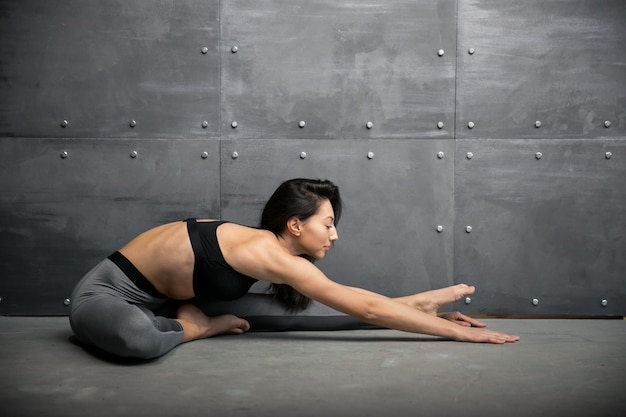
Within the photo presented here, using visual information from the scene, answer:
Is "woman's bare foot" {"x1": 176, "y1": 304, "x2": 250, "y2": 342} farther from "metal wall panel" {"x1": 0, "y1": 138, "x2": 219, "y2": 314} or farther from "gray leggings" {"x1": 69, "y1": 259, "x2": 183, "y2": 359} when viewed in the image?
"metal wall panel" {"x1": 0, "y1": 138, "x2": 219, "y2": 314}

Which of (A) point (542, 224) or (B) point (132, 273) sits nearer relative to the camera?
(B) point (132, 273)

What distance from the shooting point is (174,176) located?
142 inches

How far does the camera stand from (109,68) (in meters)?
3.58

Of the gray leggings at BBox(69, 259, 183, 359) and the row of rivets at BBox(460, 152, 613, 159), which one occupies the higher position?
the row of rivets at BBox(460, 152, 613, 159)

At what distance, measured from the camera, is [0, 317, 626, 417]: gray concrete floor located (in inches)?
78.1

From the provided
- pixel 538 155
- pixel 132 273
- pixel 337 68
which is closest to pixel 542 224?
pixel 538 155

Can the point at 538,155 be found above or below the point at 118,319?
above

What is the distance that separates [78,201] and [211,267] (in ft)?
4.07

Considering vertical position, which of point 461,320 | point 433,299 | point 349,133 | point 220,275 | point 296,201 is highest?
point 349,133

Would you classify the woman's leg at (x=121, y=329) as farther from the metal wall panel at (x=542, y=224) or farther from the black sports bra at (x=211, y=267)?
the metal wall panel at (x=542, y=224)

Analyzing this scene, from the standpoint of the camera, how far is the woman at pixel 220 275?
8.66 ft

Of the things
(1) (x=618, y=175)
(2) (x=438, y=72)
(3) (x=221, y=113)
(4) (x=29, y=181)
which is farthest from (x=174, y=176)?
(1) (x=618, y=175)

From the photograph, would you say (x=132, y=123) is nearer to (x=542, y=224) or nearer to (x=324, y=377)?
(x=324, y=377)

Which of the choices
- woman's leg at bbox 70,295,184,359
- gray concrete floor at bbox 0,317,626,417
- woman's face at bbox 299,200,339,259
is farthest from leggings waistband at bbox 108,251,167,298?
woman's face at bbox 299,200,339,259
